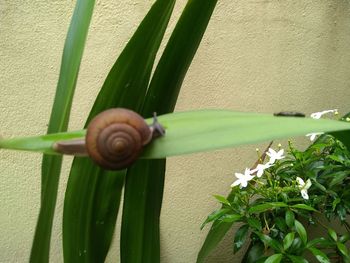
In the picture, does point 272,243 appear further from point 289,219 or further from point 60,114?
point 60,114

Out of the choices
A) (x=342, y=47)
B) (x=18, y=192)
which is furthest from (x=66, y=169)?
(x=342, y=47)

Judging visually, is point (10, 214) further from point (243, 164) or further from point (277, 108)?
Result: point (277, 108)

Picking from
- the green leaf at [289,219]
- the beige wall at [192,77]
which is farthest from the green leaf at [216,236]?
the beige wall at [192,77]

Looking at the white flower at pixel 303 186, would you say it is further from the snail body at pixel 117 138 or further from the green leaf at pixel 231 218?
the snail body at pixel 117 138

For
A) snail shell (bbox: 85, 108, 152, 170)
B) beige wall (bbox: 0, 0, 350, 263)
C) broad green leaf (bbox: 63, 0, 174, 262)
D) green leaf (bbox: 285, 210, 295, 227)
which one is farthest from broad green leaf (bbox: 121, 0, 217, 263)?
beige wall (bbox: 0, 0, 350, 263)

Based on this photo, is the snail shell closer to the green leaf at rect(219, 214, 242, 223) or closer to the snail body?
the snail body
